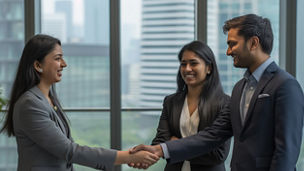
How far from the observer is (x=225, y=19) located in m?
3.66

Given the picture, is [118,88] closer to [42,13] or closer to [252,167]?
[42,13]

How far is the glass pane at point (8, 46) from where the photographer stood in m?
3.60

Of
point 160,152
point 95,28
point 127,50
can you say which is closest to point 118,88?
point 127,50

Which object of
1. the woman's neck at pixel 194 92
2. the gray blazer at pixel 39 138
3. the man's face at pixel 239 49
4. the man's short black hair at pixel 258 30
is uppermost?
the man's short black hair at pixel 258 30

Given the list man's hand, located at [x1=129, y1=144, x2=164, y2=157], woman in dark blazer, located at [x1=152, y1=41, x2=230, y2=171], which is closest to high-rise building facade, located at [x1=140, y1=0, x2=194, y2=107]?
woman in dark blazer, located at [x1=152, y1=41, x2=230, y2=171]

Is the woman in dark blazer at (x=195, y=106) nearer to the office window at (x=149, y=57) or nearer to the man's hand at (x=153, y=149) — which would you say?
the man's hand at (x=153, y=149)

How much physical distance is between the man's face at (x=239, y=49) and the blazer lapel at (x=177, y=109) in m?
0.58

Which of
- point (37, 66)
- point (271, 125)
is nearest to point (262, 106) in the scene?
point (271, 125)

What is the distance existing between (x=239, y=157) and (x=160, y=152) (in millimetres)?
597

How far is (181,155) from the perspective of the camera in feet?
6.72

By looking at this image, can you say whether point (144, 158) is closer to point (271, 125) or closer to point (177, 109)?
point (177, 109)

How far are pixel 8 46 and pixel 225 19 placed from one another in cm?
250

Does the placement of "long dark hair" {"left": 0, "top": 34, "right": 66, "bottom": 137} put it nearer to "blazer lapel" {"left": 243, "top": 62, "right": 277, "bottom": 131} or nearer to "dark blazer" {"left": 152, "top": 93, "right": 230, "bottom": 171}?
"dark blazer" {"left": 152, "top": 93, "right": 230, "bottom": 171}

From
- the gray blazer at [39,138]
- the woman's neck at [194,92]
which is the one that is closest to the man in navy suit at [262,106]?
the woman's neck at [194,92]
